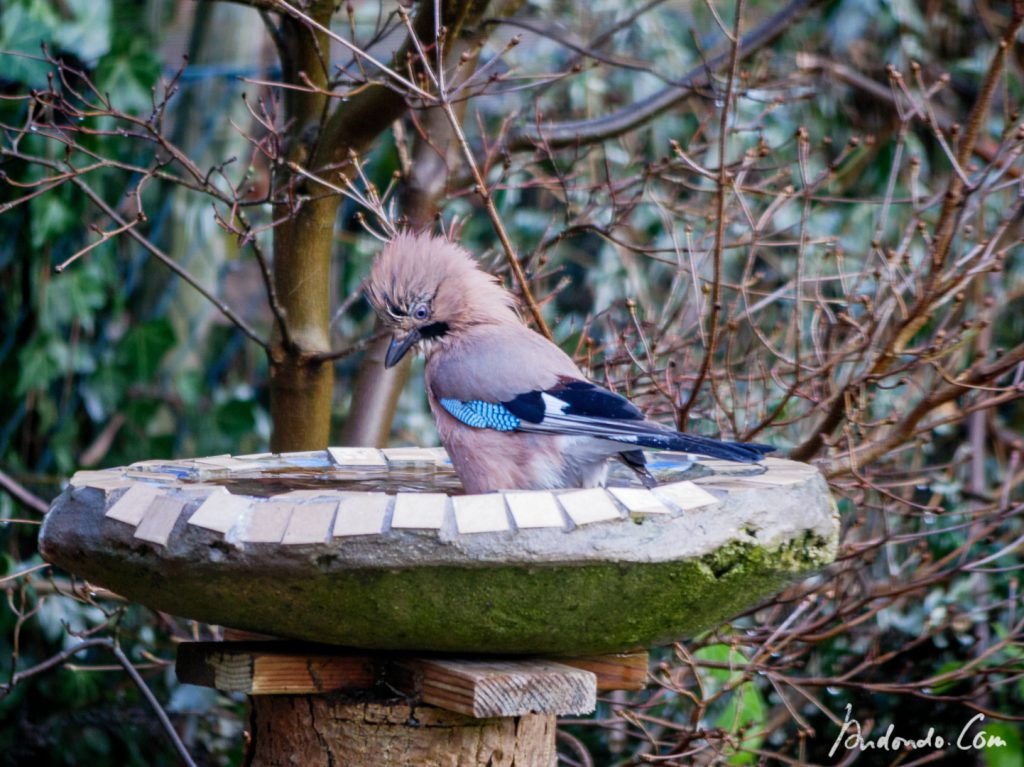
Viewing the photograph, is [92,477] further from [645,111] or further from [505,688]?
[645,111]

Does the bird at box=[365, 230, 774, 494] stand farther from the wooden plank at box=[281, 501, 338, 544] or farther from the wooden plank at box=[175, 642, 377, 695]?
the wooden plank at box=[281, 501, 338, 544]

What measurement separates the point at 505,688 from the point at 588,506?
1.27 feet

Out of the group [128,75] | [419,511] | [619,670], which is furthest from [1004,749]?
[128,75]

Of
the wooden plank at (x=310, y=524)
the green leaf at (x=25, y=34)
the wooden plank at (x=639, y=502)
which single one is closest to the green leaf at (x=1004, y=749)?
the wooden plank at (x=639, y=502)

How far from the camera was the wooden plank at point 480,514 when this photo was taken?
205 centimetres

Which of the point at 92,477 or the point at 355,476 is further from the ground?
the point at 92,477

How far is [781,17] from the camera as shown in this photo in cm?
390

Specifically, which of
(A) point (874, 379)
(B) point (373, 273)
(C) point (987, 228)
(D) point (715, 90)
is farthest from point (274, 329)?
(C) point (987, 228)

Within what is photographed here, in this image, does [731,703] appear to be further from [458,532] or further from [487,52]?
[487,52]

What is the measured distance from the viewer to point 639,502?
213 cm

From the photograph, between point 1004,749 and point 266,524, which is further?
point 1004,749

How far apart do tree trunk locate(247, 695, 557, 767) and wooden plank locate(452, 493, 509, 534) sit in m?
0.56

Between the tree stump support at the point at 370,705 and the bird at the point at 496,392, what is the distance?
449 mm

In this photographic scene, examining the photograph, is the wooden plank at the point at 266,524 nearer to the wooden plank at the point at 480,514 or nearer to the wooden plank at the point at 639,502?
the wooden plank at the point at 480,514
